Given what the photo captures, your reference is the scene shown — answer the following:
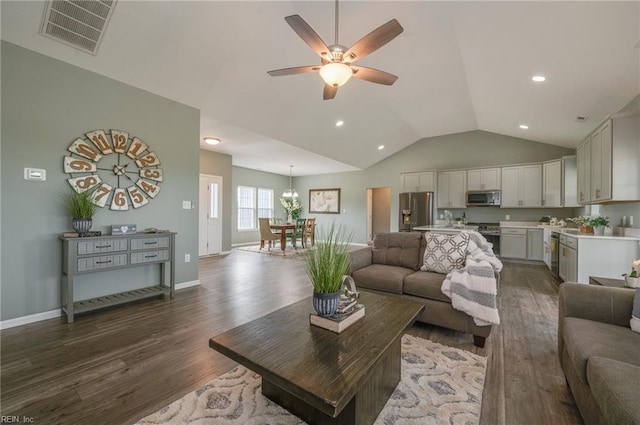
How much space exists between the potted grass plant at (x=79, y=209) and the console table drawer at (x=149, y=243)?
47 cm

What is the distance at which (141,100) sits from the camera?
3.48 metres

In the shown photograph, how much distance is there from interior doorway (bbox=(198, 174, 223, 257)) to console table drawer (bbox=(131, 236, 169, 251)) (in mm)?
3444

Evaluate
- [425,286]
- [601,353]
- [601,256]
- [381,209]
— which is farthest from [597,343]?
[381,209]

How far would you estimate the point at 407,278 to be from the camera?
108 inches

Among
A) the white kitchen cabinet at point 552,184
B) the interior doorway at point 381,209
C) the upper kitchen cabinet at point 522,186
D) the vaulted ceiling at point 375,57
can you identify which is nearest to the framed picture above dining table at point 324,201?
the interior doorway at point 381,209

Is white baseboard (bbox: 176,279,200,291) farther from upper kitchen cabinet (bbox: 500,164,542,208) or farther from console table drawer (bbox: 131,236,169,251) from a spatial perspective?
upper kitchen cabinet (bbox: 500,164,542,208)

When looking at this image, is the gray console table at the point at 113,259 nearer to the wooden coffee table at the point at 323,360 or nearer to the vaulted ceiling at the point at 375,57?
the vaulted ceiling at the point at 375,57

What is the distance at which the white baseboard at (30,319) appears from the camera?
2594mm

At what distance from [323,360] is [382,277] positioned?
1.75m

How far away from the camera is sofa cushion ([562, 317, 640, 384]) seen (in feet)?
4.28

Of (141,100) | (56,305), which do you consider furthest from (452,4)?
(56,305)

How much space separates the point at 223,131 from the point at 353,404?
5.04 meters

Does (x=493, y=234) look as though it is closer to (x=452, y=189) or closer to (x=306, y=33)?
(x=452, y=189)

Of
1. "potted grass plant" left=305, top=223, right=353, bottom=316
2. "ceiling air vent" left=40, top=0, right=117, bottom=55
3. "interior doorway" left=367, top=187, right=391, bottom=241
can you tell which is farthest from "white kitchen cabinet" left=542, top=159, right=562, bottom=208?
"ceiling air vent" left=40, top=0, right=117, bottom=55
